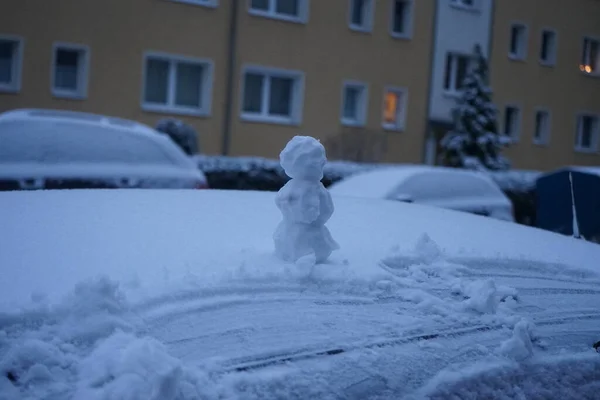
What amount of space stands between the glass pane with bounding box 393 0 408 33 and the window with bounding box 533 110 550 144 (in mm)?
6097

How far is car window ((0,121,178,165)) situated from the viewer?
8367mm

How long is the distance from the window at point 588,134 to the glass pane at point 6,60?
61.2ft

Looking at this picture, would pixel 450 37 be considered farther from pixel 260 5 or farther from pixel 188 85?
pixel 188 85

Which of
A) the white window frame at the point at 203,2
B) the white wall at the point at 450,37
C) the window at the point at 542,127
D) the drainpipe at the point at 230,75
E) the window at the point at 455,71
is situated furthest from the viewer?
the window at the point at 542,127

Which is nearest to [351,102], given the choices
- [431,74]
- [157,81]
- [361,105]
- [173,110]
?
[361,105]

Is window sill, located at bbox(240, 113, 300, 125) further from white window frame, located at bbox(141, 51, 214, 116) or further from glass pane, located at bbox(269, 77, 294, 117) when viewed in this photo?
white window frame, located at bbox(141, 51, 214, 116)

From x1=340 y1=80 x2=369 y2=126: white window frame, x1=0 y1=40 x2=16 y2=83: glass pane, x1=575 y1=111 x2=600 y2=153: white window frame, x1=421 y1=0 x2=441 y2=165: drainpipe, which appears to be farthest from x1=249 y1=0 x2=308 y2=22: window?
x1=575 y1=111 x2=600 y2=153: white window frame

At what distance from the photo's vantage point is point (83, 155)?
8.65 metres

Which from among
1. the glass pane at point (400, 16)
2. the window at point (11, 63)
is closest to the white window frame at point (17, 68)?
the window at point (11, 63)

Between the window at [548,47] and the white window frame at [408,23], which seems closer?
the white window frame at [408,23]

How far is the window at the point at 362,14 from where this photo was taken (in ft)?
71.4

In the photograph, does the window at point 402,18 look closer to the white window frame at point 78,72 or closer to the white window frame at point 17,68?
the white window frame at point 78,72

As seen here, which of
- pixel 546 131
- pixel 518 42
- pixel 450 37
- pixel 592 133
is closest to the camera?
pixel 450 37

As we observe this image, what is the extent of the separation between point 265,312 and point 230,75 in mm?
17318
